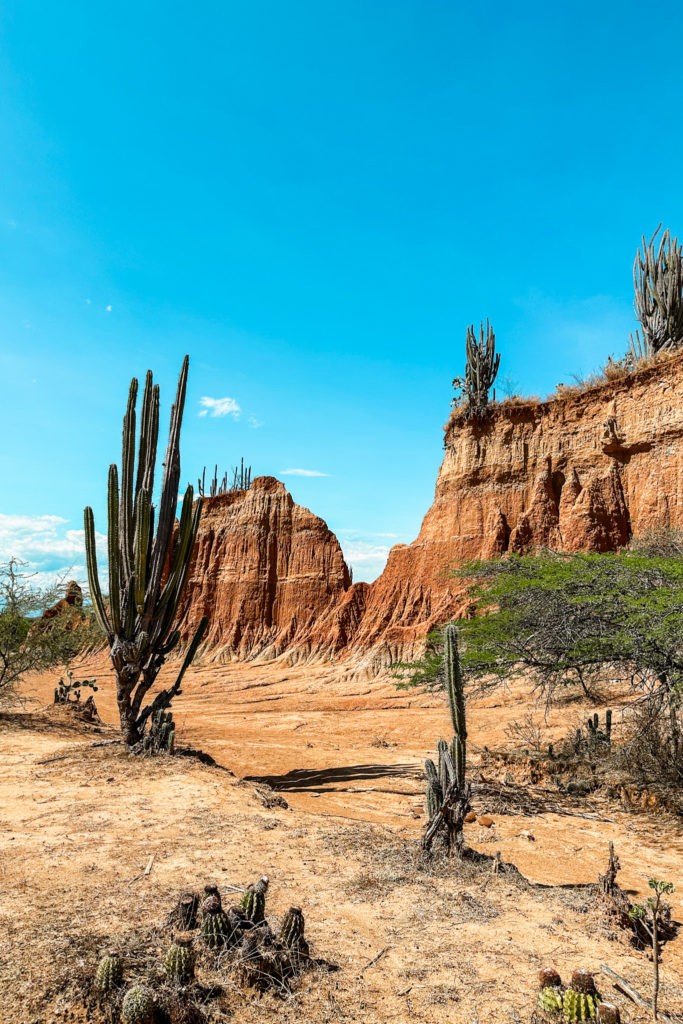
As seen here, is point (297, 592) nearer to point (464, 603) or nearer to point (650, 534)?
point (464, 603)

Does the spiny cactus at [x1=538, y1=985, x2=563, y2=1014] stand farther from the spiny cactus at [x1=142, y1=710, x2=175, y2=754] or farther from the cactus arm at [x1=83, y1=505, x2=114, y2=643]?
the cactus arm at [x1=83, y1=505, x2=114, y2=643]

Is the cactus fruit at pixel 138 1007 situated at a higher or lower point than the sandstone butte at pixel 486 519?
lower

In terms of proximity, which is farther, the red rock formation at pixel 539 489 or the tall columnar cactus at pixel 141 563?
the red rock formation at pixel 539 489

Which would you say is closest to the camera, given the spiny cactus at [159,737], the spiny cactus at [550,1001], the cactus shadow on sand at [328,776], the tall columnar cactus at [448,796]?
the spiny cactus at [550,1001]

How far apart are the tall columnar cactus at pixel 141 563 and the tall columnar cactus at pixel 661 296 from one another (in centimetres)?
2451

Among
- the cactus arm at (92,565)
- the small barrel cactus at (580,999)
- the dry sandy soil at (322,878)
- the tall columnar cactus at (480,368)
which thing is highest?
the tall columnar cactus at (480,368)

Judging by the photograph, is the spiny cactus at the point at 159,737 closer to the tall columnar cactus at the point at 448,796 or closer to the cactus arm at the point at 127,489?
the cactus arm at the point at 127,489

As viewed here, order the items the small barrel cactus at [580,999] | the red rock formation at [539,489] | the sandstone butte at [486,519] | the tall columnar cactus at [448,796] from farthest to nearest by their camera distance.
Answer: the sandstone butte at [486,519] < the red rock formation at [539,489] < the tall columnar cactus at [448,796] < the small barrel cactus at [580,999]

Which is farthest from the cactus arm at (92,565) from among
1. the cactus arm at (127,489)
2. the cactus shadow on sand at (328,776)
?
the cactus shadow on sand at (328,776)

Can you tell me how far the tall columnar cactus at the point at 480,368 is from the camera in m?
33.0

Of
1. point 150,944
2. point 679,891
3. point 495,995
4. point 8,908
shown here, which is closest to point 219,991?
point 150,944

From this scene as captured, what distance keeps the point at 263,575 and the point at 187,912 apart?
38.3 metres

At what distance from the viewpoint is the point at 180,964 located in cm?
356

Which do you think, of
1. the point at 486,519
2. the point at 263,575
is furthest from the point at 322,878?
the point at 263,575
